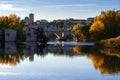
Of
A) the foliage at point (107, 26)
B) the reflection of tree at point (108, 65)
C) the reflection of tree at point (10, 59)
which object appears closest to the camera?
the reflection of tree at point (108, 65)

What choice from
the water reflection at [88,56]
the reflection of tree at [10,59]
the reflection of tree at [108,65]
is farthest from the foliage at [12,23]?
the reflection of tree at [108,65]

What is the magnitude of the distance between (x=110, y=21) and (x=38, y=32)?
17725mm

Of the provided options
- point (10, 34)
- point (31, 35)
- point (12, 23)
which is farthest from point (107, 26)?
point (12, 23)

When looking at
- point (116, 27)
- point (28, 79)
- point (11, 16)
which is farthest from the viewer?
point (11, 16)

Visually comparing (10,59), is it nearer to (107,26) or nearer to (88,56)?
(88,56)

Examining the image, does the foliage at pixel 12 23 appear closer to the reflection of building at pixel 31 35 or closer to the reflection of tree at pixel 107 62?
the reflection of building at pixel 31 35

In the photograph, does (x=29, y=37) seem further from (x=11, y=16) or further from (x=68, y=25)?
(x=68, y=25)

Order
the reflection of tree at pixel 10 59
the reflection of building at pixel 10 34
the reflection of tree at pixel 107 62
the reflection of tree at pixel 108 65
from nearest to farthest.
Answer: the reflection of tree at pixel 108 65 → the reflection of tree at pixel 107 62 → the reflection of tree at pixel 10 59 → the reflection of building at pixel 10 34

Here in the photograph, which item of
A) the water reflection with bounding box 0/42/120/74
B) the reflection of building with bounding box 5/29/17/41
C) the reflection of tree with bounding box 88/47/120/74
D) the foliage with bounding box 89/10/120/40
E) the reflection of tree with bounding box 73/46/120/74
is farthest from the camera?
the reflection of building with bounding box 5/29/17/41

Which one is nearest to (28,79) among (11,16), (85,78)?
(85,78)

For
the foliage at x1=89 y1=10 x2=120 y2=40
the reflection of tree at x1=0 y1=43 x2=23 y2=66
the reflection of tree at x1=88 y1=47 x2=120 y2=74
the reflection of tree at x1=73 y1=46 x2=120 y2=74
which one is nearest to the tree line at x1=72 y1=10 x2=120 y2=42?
the foliage at x1=89 y1=10 x2=120 y2=40

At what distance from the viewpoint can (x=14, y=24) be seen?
9062cm

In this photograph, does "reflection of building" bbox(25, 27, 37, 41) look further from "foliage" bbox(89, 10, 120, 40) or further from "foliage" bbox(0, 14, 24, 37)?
"foliage" bbox(89, 10, 120, 40)

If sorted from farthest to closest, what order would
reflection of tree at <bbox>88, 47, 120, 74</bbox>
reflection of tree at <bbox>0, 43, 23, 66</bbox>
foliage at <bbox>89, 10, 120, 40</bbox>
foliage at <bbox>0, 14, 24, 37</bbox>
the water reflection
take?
foliage at <bbox>0, 14, 24, 37</bbox> → foliage at <bbox>89, 10, 120, 40</bbox> → reflection of tree at <bbox>0, 43, 23, 66</bbox> → the water reflection → reflection of tree at <bbox>88, 47, 120, 74</bbox>
